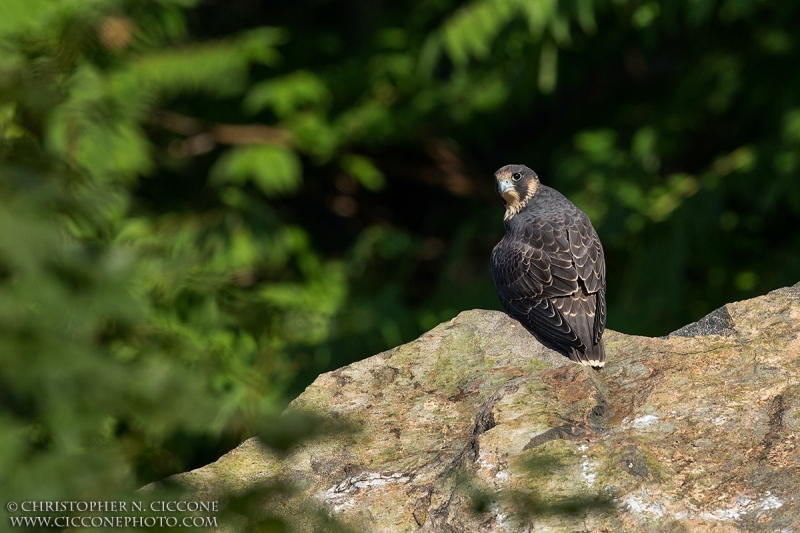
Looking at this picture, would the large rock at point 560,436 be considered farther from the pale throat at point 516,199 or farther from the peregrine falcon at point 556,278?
the pale throat at point 516,199

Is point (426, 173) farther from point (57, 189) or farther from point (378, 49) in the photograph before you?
point (57, 189)

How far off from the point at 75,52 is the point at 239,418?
1700 millimetres

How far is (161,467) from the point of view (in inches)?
136

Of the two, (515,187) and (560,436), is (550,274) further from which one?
(560,436)

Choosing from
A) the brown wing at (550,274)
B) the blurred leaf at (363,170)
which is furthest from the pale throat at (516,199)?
the blurred leaf at (363,170)

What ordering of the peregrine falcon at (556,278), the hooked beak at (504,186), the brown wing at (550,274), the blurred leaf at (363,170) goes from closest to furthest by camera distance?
the peregrine falcon at (556,278) → the brown wing at (550,274) → the hooked beak at (504,186) → the blurred leaf at (363,170)

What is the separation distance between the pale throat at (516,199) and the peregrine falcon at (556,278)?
197mm

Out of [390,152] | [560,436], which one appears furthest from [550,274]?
[390,152]

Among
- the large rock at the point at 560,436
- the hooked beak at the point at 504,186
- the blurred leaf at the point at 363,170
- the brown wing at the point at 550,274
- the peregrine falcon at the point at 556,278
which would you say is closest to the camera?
the large rock at the point at 560,436

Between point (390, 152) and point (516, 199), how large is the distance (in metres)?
3.31

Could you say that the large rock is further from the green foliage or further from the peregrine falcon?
the green foliage

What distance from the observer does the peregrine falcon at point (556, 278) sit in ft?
10.9

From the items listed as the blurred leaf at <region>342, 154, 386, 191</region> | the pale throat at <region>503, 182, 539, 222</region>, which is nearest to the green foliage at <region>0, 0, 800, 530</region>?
the blurred leaf at <region>342, 154, 386, 191</region>

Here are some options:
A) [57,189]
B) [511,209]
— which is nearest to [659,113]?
[511,209]
